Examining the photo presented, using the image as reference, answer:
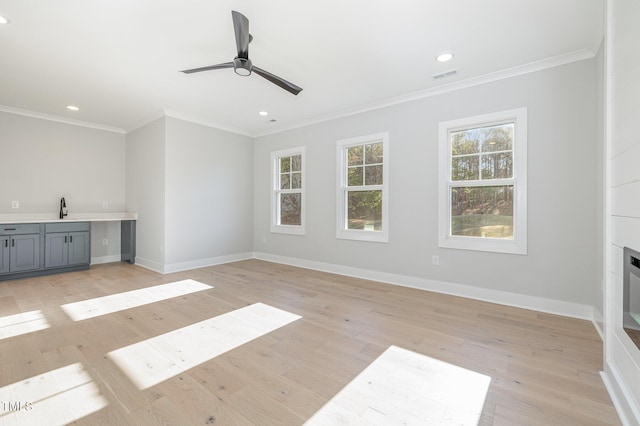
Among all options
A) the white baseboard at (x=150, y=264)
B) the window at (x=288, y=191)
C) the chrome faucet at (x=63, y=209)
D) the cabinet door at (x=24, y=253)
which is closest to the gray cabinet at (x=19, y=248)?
the cabinet door at (x=24, y=253)

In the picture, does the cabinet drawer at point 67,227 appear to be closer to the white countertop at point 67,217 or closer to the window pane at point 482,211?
the white countertop at point 67,217

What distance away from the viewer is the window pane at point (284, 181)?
5.62 metres

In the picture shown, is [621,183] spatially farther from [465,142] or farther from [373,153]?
[373,153]

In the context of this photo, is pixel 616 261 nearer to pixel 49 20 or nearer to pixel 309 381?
pixel 309 381

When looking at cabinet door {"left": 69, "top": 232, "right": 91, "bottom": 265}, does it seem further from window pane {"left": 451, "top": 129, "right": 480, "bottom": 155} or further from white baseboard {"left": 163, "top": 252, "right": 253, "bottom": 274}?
window pane {"left": 451, "top": 129, "right": 480, "bottom": 155}

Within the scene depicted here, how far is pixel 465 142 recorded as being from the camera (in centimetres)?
360

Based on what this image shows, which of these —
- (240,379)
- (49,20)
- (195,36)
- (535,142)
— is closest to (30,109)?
(49,20)

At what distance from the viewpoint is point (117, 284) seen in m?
4.04

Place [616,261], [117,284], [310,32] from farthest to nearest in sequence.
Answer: [117,284], [310,32], [616,261]

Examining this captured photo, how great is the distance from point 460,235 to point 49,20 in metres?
4.61

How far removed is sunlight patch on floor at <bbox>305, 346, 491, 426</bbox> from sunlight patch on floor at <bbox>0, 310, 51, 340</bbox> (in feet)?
8.91

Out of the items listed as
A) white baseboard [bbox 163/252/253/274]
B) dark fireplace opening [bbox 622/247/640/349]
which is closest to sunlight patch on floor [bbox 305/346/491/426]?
dark fireplace opening [bbox 622/247/640/349]

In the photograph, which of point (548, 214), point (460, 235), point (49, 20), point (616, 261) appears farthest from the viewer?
point (460, 235)

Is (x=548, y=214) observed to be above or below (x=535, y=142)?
below
